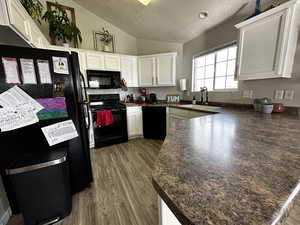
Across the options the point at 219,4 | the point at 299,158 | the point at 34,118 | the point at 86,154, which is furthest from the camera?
the point at 219,4

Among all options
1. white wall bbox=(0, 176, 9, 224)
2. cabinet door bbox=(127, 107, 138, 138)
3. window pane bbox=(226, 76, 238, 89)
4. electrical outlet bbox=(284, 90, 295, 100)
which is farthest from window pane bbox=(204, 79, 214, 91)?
white wall bbox=(0, 176, 9, 224)

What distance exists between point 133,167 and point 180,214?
6.17 feet

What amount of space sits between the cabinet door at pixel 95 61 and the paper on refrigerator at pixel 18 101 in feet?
6.04

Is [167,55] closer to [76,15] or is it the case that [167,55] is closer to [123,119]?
[123,119]

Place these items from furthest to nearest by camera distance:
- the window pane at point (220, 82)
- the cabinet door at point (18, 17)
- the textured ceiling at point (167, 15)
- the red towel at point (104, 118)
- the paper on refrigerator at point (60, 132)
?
1. the red towel at point (104, 118)
2. the window pane at point (220, 82)
3. the textured ceiling at point (167, 15)
4. the paper on refrigerator at point (60, 132)
5. the cabinet door at point (18, 17)

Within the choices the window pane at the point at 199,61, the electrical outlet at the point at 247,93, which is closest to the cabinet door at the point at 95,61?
the window pane at the point at 199,61

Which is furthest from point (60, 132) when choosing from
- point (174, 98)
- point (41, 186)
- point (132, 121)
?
point (174, 98)

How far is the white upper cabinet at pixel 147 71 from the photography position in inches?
130

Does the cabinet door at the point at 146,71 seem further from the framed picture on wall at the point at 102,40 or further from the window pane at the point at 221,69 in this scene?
the window pane at the point at 221,69

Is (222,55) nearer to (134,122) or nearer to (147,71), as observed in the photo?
(147,71)

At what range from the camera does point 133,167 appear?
6.74 ft

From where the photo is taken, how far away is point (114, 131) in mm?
2943

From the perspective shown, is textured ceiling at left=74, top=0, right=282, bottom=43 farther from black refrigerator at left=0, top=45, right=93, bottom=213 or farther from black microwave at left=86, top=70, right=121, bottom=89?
black refrigerator at left=0, top=45, right=93, bottom=213

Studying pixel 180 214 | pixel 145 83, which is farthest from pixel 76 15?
pixel 180 214
